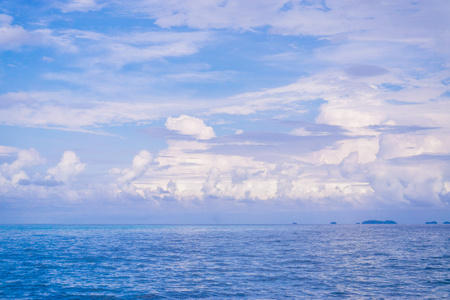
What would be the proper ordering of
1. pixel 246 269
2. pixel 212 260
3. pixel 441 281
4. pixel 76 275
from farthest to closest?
pixel 212 260 → pixel 246 269 → pixel 76 275 → pixel 441 281

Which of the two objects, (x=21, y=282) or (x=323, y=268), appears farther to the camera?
(x=323, y=268)

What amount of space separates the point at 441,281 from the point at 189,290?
3072cm

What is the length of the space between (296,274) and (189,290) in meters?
16.3

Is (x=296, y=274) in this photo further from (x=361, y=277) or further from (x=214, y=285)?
(x=214, y=285)

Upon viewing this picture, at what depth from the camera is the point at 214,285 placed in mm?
43219

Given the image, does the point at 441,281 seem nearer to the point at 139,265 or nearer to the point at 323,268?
the point at 323,268

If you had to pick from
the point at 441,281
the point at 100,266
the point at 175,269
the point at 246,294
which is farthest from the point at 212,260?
the point at 441,281

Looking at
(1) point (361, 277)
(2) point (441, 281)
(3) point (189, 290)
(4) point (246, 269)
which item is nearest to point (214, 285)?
(3) point (189, 290)

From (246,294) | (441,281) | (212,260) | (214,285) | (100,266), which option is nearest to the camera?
(246,294)

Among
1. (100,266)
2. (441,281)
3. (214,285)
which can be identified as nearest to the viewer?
(214,285)

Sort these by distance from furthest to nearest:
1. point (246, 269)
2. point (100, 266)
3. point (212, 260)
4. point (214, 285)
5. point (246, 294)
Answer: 1. point (212, 260)
2. point (100, 266)
3. point (246, 269)
4. point (214, 285)
5. point (246, 294)

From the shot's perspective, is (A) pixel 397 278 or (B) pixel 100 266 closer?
(A) pixel 397 278

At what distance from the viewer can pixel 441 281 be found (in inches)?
A: 1839

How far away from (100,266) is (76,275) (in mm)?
7707
